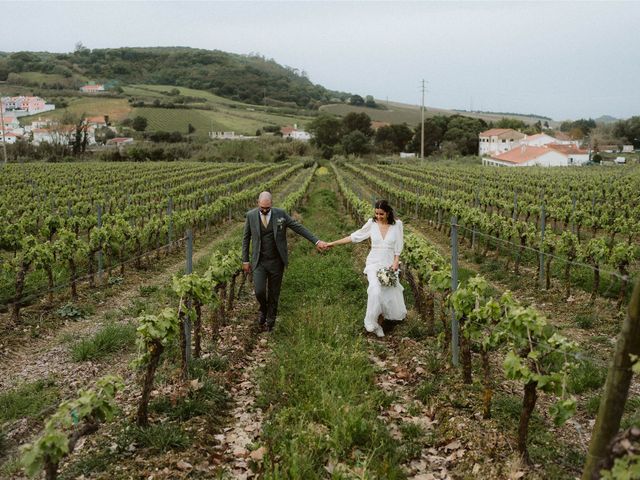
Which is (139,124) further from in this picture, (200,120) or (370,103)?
(370,103)

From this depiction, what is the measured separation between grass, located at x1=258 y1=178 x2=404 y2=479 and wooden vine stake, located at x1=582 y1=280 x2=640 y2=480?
1.83 meters

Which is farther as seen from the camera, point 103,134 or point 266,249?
point 103,134

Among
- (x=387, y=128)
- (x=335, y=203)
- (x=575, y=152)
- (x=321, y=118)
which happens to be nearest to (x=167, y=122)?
(x=321, y=118)

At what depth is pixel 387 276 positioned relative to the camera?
8273mm

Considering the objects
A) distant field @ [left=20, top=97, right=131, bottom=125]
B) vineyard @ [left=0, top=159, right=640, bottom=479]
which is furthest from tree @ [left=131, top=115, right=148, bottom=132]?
vineyard @ [left=0, top=159, right=640, bottom=479]

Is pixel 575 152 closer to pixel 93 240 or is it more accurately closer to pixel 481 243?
pixel 481 243

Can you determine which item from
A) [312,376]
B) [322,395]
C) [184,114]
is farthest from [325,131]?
[322,395]

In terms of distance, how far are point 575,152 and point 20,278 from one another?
94.0 meters

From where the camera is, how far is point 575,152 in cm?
8981

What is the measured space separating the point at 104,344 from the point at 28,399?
1679 mm

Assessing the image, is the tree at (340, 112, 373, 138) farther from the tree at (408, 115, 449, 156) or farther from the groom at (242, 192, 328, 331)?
the groom at (242, 192, 328, 331)

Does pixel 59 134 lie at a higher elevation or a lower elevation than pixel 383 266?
higher

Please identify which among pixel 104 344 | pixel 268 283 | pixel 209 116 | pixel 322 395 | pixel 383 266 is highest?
pixel 209 116

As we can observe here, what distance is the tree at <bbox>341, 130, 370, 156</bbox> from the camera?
300 ft
